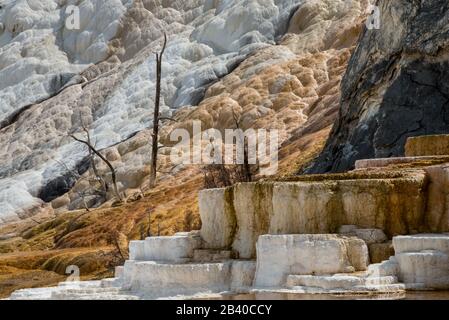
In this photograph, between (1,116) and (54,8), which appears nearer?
(1,116)

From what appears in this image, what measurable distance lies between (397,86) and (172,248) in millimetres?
9768

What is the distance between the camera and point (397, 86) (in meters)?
22.0

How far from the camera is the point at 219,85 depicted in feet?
148

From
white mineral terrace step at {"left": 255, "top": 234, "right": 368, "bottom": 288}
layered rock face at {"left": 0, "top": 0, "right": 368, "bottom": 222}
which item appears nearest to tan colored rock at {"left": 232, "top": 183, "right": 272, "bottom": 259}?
white mineral terrace step at {"left": 255, "top": 234, "right": 368, "bottom": 288}

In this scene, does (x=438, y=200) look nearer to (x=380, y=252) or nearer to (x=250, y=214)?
(x=380, y=252)

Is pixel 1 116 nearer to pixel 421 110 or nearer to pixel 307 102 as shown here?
pixel 307 102

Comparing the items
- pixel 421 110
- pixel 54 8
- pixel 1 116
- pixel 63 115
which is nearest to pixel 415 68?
pixel 421 110

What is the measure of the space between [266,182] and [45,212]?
2995cm

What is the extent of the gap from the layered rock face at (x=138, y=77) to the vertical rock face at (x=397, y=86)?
10.2m

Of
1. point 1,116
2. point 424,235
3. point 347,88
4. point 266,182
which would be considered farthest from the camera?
point 1,116

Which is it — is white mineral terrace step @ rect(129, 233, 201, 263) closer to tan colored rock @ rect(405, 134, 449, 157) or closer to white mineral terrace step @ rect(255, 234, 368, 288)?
white mineral terrace step @ rect(255, 234, 368, 288)

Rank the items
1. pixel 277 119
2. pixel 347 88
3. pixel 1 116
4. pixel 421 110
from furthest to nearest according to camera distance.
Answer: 1. pixel 1 116
2. pixel 277 119
3. pixel 347 88
4. pixel 421 110

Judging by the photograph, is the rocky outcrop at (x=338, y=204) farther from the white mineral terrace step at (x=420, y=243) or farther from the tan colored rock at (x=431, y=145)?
the tan colored rock at (x=431, y=145)

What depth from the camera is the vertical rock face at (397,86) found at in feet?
69.8
